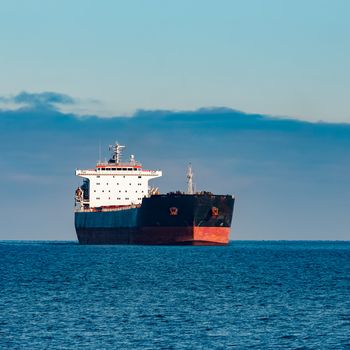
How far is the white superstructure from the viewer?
118 meters

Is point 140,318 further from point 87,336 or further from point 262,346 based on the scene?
point 262,346

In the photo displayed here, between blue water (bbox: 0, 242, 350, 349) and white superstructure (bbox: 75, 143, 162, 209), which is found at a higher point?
white superstructure (bbox: 75, 143, 162, 209)

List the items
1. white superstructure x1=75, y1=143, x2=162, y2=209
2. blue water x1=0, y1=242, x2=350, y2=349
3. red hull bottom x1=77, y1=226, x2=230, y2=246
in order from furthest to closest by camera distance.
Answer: white superstructure x1=75, y1=143, x2=162, y2=209 < red hull bottom x1=77, y1=226, x2=230, y2=246 < blue water x1=0, y1=242, x2=350, y2=349

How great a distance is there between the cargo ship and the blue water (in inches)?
1025

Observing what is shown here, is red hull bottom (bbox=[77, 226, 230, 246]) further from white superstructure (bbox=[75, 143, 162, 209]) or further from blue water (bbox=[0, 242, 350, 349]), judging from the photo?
blue water (bbox=[0, 242, 350, 349])

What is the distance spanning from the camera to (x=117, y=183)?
119 metres

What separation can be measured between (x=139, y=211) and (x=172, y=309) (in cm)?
5811

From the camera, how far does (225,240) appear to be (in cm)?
10400

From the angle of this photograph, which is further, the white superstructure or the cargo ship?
the white superstructure

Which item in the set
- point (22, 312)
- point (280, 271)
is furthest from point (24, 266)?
point (22, 312)

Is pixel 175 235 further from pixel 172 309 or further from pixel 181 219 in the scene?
pixel 172 309

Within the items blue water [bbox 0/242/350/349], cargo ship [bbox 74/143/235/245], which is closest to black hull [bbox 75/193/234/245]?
cargo ship [bbox 74/143/235/245]

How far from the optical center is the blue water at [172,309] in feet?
112

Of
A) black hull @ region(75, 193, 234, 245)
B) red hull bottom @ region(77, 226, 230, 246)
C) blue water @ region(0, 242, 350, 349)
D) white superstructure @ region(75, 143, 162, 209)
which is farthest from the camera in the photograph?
white superstructure @ region(75, 143, 162, 209)
